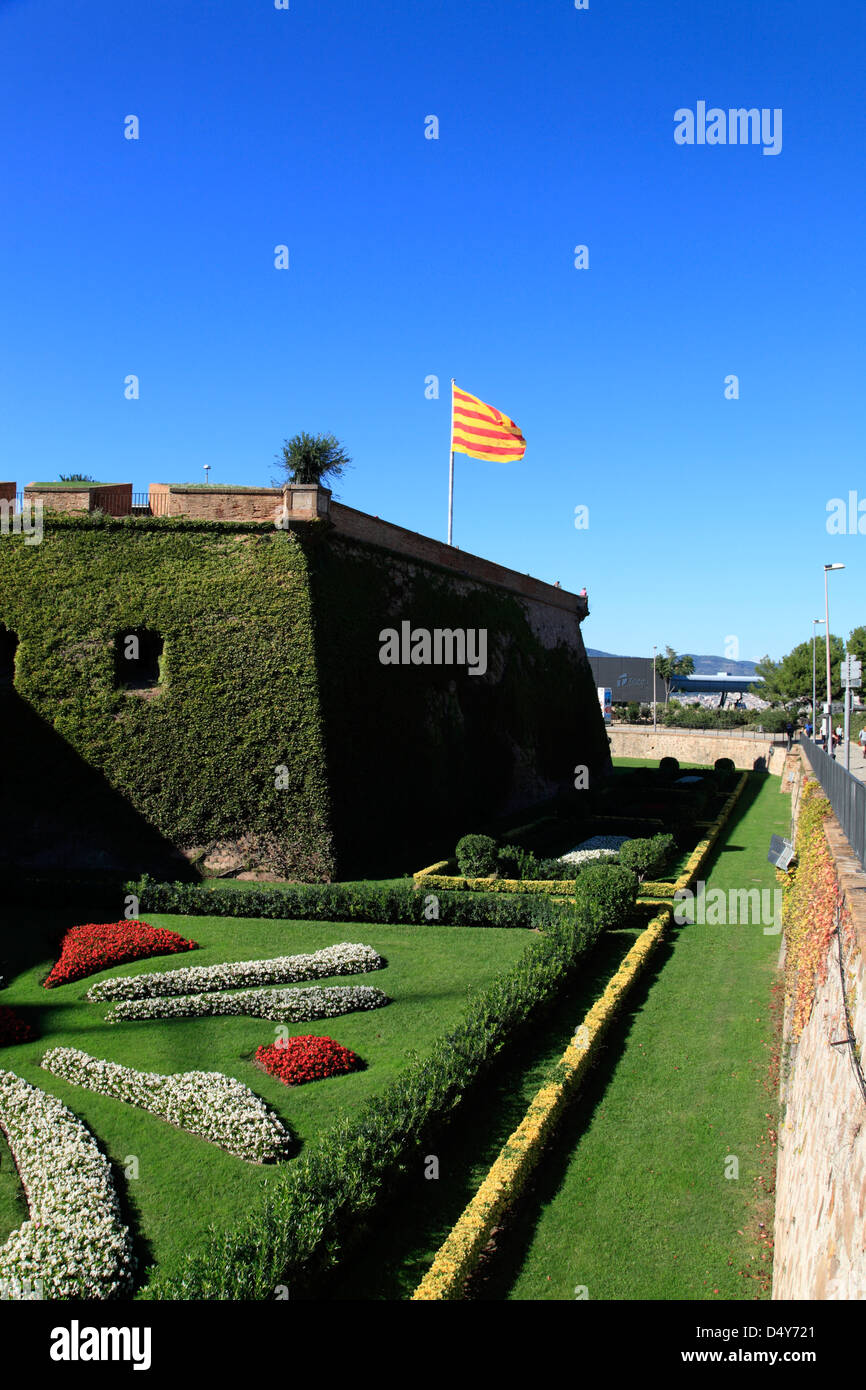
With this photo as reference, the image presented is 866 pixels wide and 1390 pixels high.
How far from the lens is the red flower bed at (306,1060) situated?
375 inches

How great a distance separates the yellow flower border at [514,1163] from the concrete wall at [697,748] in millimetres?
37750

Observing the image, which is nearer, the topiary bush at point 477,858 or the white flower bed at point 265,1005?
the white flower bed at point 265,1005

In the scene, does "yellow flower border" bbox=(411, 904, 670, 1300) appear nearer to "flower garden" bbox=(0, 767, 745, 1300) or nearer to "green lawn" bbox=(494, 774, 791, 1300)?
"flower garden" bbox=(0, 767, 745, 1300)

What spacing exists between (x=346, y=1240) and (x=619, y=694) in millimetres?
83862

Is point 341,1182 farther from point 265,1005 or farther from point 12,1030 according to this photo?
point 12,1030

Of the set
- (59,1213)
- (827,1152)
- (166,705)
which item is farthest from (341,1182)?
(166,705)

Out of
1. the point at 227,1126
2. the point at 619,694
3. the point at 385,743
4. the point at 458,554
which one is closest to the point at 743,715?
the point at 619,694

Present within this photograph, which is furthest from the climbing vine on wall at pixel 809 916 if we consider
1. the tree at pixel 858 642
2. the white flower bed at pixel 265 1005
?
the tree at pixel 858 642

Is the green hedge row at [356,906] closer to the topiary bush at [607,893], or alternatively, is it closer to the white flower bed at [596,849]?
the topiary bush at [607,893]

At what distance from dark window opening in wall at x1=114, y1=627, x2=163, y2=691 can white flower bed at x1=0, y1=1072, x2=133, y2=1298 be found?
1107cm

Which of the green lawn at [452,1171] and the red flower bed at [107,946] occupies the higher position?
the red flower bed at [107,946]

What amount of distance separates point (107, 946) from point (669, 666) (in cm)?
8561

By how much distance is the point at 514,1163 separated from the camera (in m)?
7.53

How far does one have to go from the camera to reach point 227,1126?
8.18 meters
